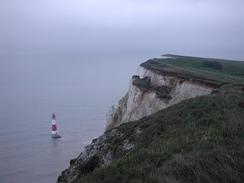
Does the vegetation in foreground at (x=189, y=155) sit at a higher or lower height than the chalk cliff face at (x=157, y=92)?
higher

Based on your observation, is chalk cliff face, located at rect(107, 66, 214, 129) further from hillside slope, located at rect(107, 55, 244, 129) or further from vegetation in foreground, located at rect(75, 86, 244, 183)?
vegetation in foreground, located at rect(75, 86, 244, 183)

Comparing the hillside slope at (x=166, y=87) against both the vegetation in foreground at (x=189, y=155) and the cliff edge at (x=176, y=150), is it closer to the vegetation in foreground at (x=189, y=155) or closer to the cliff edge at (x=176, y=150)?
the cliff edge at (x=176, y=150)

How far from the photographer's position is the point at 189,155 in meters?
6.27

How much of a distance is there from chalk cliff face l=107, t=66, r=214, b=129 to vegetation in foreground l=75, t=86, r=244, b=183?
32.3ft

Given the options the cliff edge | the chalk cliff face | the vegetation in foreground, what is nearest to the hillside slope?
the chalk cliff face

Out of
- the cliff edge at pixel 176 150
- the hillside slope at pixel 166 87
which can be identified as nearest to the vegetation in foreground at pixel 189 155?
the cliff edge at pixel 176 150

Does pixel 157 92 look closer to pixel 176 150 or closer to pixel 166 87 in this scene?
pixel 166 87

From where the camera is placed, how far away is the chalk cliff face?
21.0 m

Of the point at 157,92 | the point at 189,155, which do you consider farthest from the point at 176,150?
the point at 157,92

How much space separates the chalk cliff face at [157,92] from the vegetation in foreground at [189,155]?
9857mm

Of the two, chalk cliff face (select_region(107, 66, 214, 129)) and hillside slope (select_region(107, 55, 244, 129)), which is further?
chalk cliff face (select_region(107, 66, 214, 129))

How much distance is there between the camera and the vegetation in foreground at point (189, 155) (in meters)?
5.56

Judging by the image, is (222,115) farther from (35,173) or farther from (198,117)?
(35,173)

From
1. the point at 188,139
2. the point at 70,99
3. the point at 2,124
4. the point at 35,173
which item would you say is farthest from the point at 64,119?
the point at 188,139
